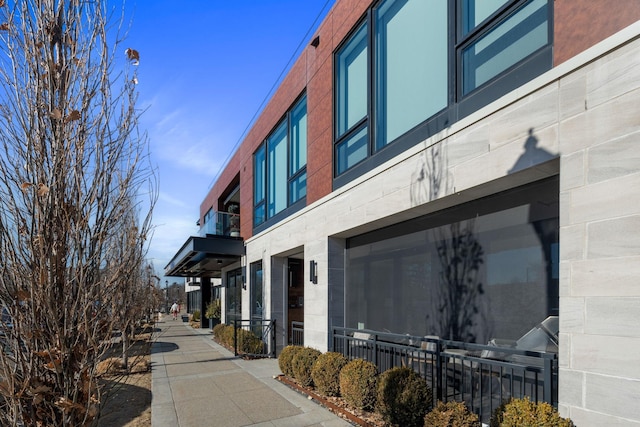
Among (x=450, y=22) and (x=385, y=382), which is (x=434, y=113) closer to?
(x=450, y=22)

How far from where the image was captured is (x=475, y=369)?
5.15 m

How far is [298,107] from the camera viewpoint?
1117 cm

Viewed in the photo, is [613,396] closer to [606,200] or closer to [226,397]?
[606,200]

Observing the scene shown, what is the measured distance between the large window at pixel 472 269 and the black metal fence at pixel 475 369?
1.00 feet

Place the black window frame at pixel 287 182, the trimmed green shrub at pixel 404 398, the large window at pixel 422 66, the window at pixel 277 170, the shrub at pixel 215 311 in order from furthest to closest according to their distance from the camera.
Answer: the shrub at pixel 215 311 < the window at pixel 277 170 < the black window frame at pixel 287 182 < the trimmed green shrub at pixel 404 398 < the large window at pixel 422 66

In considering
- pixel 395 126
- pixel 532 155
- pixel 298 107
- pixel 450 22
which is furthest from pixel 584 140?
pixel 298 107

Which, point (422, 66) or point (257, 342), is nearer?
point (422, 66)

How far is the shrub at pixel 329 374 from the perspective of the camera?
6.88 meters

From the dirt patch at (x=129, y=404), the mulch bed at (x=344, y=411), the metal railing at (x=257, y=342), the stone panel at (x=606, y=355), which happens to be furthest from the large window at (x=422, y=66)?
the metal railing at (x=257, y=342)

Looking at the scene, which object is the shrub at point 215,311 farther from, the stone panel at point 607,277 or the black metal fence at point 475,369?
the stone panel at point 607,277

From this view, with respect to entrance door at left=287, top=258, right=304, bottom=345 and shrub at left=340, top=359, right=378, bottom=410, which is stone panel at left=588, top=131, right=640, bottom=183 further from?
entrance door at left=287, top=258, right=304, bottom=345

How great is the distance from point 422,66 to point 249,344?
8.90 m

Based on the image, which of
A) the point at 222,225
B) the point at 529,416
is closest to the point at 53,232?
the point at 529,416

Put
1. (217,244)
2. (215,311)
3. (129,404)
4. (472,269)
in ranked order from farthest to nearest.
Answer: (215,311) → (217,244) → (129,404) → (472,269)
